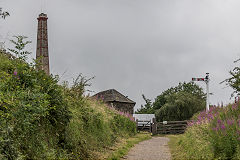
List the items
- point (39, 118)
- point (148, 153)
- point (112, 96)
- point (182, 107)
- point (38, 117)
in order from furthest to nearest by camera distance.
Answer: point (182, 107) → point (112, 96) → point (148, 153) → point (39, 118) → point (38, 117)

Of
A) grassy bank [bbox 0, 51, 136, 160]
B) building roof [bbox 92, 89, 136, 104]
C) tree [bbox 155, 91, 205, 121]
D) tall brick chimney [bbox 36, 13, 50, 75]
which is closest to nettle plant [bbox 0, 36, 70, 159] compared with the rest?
grassy bank [bbox 0, 51, 136, 160]

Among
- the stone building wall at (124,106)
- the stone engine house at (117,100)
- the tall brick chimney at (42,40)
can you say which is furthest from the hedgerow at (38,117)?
the stone building wall at (124,106)

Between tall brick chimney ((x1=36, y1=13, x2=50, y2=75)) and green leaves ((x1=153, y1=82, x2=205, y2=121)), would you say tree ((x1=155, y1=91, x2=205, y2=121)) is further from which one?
tall brick chimney ((x1=36, y1=13, x2=50, y2=75))

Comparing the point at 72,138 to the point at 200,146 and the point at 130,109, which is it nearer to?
the point at 200,146

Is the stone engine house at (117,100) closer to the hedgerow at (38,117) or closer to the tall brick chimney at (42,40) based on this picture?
the tall brick chimney at (42,40)

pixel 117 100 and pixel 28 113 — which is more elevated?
pixel 117 100

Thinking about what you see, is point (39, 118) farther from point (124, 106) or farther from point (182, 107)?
point (182, 107)

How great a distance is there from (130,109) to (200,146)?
30.1 meters

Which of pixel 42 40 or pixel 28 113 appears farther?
pixel 42 40

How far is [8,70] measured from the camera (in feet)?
Answer: 19.5

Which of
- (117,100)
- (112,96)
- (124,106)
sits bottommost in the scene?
(124,106)

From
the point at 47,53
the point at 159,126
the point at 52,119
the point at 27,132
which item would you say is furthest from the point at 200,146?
the point at 159,126

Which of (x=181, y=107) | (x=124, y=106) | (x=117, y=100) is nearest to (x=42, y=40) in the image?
(x=117, y=100)

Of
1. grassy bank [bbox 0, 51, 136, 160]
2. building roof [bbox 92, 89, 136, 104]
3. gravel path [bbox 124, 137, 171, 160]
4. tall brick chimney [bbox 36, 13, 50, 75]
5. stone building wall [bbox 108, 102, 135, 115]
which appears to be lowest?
gravel path [bbox 124, 137, 171, 160]
